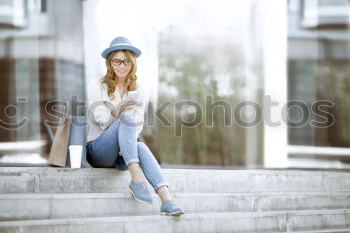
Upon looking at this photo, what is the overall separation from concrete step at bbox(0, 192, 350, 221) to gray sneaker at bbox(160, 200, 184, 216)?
0.20m

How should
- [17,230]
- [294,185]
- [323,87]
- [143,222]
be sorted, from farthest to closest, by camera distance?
[323,87] < [294,185] < [143,222] < [17,230]

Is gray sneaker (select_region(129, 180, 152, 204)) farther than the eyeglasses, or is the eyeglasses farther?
the eyeglasses

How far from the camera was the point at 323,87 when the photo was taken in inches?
326

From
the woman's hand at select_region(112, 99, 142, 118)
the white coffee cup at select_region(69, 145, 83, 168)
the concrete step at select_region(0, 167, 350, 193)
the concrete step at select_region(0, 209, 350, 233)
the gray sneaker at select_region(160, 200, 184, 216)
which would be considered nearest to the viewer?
the concrete step at select_region(0, 209, 350, 233)

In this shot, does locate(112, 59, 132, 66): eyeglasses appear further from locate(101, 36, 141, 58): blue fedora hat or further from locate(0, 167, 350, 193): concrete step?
locate(0, 167, 350, 193): concrete step

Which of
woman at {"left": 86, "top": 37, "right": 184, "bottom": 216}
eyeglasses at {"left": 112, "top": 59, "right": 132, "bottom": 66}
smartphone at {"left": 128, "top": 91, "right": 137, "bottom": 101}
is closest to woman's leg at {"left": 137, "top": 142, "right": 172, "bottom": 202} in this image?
woman at {"left": 86, "top": 37, "right": 184, "bottom": 216}

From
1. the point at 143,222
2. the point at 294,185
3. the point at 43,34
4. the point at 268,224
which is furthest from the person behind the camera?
the point at 43,34

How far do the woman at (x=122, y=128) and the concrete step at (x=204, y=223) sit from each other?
113 mm

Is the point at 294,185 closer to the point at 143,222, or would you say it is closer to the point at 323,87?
the point at 143,222

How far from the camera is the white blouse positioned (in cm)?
412

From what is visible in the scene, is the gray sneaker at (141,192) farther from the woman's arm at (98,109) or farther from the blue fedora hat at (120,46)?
the blue fedora hat at (120,46)

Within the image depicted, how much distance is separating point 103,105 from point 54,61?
3727 mm

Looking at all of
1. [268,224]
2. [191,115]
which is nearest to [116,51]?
[268,224]

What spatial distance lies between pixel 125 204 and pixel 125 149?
34cm
